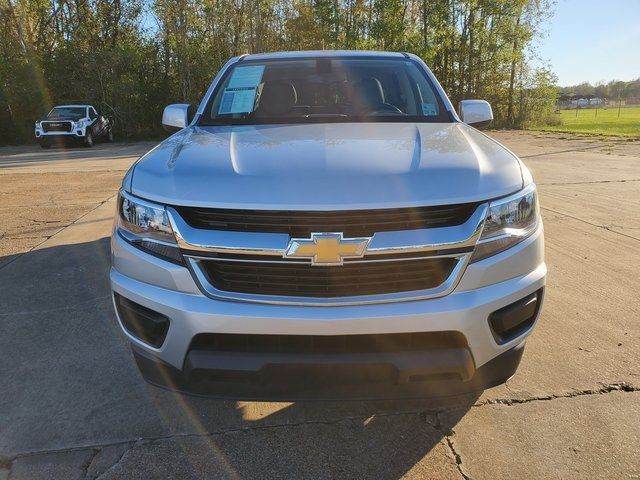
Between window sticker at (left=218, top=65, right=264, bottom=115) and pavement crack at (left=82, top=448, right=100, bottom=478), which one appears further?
window sticker at (left=218, top=65, right=264, bottom=115)

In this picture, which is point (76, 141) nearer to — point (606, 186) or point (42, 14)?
point (42, 14)

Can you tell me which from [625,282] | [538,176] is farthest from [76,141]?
[625,282]

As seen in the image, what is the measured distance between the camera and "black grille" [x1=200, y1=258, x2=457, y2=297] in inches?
74.6

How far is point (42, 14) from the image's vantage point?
24344 millimetres

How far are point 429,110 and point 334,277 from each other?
1763 millimetres

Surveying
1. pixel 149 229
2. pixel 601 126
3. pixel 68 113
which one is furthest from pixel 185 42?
pixel 601 126

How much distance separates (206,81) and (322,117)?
22.7 meters

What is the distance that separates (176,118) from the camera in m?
3.50

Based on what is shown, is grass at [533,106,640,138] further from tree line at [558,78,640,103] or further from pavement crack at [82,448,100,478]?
tree line at [558,78,640,103]

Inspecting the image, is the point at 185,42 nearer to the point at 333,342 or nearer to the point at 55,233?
the point at 55,233

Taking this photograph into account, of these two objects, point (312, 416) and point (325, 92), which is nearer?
point (312, 416)

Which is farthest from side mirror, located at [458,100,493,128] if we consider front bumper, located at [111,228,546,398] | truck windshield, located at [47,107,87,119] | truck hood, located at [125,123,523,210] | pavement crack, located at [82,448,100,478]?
truck windshield, located at [47,107,87,119]

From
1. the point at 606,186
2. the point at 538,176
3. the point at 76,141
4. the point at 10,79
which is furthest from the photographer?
the point at 10,79

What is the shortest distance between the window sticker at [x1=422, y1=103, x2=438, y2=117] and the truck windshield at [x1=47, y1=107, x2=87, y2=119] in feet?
64.6
